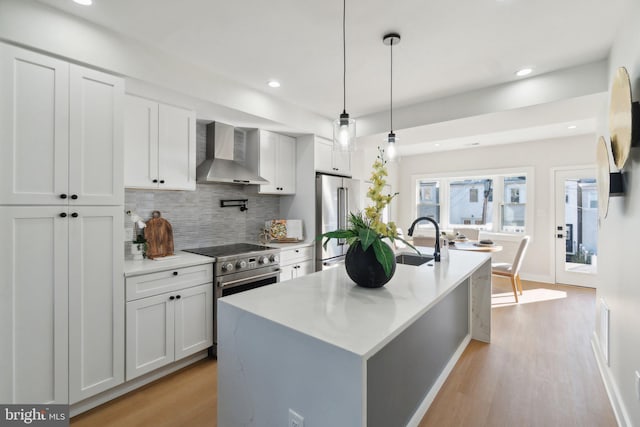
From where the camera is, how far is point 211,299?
2.65m

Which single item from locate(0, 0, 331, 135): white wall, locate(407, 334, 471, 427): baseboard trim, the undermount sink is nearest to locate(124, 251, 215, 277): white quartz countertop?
locate(0, 0, 331, 135): white wall

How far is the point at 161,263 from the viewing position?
2.39m

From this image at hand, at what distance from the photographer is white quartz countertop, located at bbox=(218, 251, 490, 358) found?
1.10 meters

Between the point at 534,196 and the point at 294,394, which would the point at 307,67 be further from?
the point at 534,196

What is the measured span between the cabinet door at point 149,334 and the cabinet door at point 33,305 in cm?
37

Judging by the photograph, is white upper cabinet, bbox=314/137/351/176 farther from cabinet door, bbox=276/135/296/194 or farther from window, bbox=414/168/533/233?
window, bbox=414/168/533/233

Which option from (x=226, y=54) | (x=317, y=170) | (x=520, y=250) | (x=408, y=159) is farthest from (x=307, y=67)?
(x=408, y=159)

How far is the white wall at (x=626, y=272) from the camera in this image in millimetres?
1574

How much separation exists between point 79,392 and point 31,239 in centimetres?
102

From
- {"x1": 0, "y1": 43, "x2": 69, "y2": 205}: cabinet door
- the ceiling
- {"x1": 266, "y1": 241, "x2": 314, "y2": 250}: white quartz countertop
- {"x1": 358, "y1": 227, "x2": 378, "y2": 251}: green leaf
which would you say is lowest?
{"x1": 266, "y1": 241, "x2": 314, "y2": 250}: white quartz countertop

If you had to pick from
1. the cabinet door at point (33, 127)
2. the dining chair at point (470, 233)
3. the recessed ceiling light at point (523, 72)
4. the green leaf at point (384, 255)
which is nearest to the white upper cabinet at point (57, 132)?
the cabinet door at point (33, 127)

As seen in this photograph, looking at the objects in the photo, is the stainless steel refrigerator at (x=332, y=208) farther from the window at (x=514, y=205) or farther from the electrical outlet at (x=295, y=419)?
the window at (x=514, y=205)

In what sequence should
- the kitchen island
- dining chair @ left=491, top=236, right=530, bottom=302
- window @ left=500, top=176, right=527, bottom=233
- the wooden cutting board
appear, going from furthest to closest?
window @ left=500, top=176, right=527, bottom=233
dining chair @ left=491, top=236, right=530, bottom=302
the wooden cutting board
the kitchen island

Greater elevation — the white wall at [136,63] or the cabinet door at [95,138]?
the white wall at [136,63]
